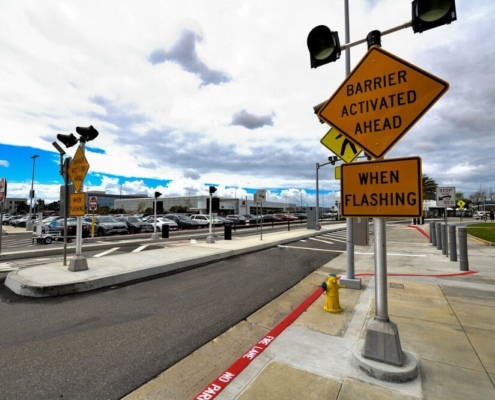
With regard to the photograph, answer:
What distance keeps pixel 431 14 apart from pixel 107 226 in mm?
22792

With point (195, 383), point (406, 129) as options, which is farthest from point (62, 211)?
point (406, 129)

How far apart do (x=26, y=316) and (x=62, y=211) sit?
3454 mm

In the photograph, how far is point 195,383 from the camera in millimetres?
2861

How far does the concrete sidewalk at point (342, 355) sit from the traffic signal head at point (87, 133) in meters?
6.28

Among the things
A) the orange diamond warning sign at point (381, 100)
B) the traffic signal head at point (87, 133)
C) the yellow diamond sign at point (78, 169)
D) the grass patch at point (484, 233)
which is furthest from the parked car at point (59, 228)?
the grass patch at point (484, 233)

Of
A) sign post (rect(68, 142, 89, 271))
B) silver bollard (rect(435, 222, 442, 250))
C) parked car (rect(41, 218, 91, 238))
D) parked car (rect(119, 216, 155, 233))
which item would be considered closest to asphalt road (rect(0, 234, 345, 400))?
sign post (rect(68, 142, 89, 271))

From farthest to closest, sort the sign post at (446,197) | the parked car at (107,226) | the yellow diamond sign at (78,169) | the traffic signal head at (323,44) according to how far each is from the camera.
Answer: the parked car at (107,226)
the sign post at (446,197)
the yellow diamond sign at (78,169)
the traffic signal head at (323,44)

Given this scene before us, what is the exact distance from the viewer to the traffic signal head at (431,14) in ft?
9.26

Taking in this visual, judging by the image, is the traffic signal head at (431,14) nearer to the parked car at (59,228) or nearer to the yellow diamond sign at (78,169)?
the yellow diamond sign at (78,169)

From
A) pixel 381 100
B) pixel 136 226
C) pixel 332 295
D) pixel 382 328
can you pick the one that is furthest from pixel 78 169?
pixel 136 226

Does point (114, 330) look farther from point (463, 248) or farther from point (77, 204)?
point (463, 248)

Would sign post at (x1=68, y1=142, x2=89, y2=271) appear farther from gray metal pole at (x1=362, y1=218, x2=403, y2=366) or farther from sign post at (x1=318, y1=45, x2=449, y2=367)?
gray metal pole at (x1=362, y1=218, x2=403, y2=366)

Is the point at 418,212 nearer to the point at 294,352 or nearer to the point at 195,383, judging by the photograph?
the point at 294,352

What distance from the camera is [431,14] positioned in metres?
2.91
